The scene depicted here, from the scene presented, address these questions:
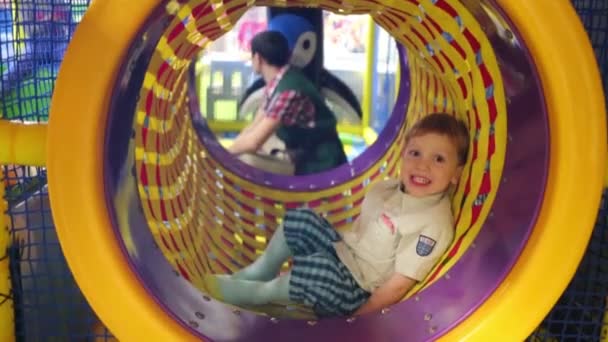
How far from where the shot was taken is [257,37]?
283cm

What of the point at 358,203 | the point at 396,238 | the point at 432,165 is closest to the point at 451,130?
the point at 432,165

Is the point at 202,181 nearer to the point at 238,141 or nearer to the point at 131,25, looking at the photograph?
the point at 238,141

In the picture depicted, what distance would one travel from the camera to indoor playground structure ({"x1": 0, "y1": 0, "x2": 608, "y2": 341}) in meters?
0.94

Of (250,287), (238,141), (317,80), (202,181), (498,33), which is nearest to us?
(498,33)

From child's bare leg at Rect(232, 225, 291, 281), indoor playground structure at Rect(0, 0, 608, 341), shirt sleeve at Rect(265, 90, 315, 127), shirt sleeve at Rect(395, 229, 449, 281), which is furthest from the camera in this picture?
shirt sleeve at Rect(265, 90, 315, 127)

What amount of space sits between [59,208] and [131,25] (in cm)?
26

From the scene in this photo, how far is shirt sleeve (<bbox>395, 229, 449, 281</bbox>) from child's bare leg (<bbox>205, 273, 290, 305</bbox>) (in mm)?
230

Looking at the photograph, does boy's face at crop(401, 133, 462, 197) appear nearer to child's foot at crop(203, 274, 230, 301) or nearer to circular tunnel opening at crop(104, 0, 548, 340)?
circular tunnel opening at crop(104, 0, 548, 340)

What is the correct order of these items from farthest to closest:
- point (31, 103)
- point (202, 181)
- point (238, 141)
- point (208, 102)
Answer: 1. point (208, 102)
2. point (238, 141)
3. point (202, 181)
4. point (31, 103)

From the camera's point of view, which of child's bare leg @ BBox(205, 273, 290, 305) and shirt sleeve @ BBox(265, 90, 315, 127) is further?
shirt sleeve @ BBox(265, 90, 315, 127)

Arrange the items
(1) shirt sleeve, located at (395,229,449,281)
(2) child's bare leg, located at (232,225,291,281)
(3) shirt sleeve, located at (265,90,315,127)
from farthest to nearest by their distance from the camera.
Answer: (3) shirt sleeve, located at (265,90,315,127)
(2) child's bare leg, located at (232,225,291,281)
(1) shirt sleeve, located at (395,229,449,281)

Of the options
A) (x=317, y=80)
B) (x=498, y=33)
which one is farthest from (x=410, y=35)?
(x=317, y=80)

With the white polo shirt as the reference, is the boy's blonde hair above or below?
above

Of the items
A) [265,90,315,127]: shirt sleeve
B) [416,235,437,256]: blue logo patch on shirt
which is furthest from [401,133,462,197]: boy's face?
[265,90,315,127]: shirt sleeve
